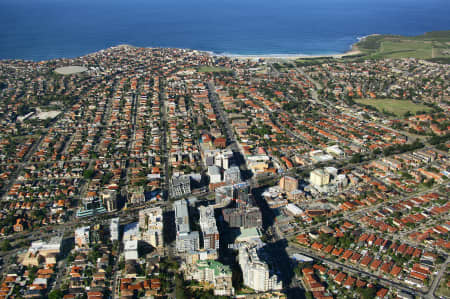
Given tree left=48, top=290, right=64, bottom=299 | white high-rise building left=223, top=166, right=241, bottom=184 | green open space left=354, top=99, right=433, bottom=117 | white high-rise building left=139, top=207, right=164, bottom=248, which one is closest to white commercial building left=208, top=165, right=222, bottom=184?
white high-rise building left=223, top=166, right=241, bottom=184

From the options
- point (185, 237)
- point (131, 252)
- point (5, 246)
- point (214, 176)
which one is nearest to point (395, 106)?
point (214, 176)

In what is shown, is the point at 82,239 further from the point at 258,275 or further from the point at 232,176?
the point at 232,176

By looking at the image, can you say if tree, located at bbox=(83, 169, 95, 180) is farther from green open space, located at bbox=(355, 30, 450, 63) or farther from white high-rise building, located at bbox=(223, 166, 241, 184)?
green open space, located at bbox=(355, 30, 450, 63)

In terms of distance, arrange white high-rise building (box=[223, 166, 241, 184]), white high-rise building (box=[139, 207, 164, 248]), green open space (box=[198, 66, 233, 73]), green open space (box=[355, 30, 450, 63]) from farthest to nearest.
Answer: green open space (box=[355, 30, 450, 63]) → green open space (box=[198, 66, 233, 73]) → white high-rise building (box=[223, 166, 241, 184]) → white high-rise building (box=[139, 207, 164, 248])

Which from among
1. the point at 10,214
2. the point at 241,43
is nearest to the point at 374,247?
the point at 10,214

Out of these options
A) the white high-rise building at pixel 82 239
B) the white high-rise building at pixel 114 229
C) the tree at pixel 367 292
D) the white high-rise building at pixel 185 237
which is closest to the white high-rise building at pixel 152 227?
the white high-rise building at pixel 185 237

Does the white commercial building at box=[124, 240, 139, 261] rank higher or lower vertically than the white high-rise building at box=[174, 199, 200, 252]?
lower

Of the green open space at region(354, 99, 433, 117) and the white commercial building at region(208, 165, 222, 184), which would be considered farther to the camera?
the green open space at region(354, 99, 433, 117)
